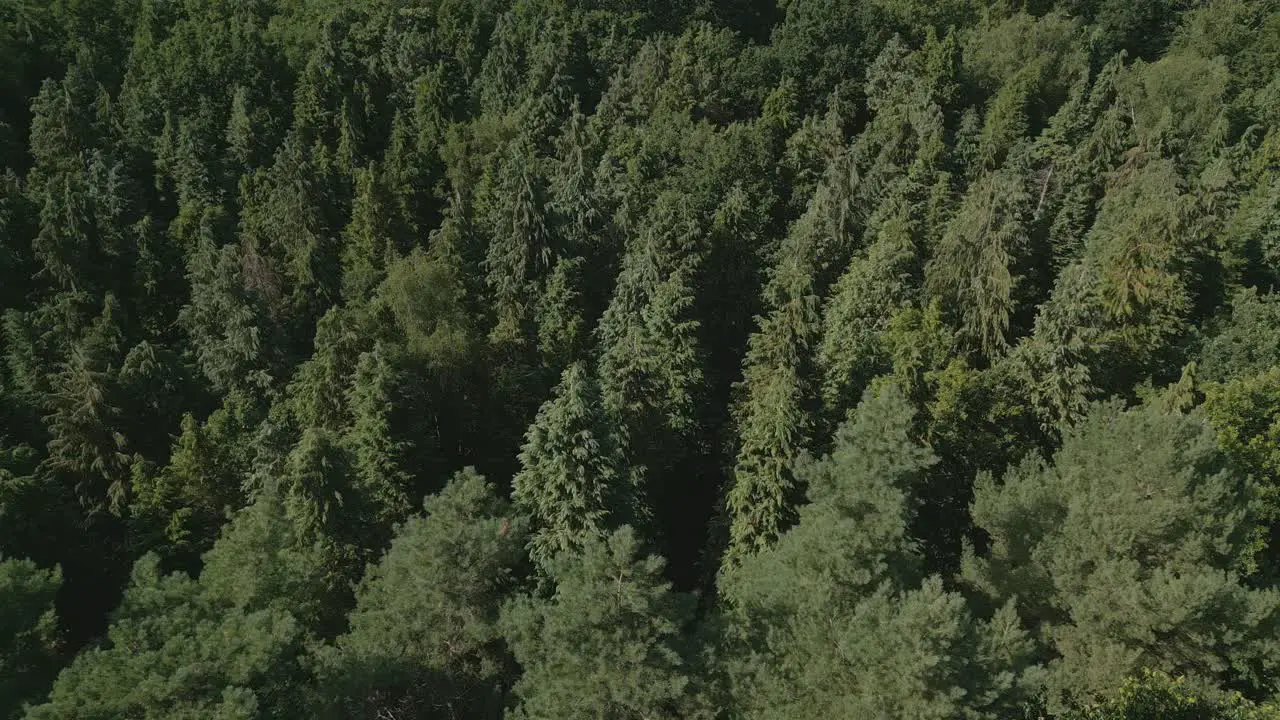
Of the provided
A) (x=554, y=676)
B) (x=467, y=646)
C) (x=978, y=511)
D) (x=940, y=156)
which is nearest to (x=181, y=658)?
(x=467, y=646)

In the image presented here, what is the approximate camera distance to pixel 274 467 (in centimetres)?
3562

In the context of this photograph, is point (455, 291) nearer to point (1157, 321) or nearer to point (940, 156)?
point (940, 156)

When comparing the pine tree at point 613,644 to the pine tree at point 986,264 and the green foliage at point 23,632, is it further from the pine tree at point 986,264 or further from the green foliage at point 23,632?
the pine tree at point 986,264

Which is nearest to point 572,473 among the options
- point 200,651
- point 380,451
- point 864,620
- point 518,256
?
point 380,451

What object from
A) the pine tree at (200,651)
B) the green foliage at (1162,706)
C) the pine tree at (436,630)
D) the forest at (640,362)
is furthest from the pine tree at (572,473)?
the green foliage at (1162,706)

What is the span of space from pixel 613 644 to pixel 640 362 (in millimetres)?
17885

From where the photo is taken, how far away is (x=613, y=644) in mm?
19562

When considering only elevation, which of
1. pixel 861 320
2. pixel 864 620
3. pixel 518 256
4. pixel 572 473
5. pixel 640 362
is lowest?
pixel 572 473

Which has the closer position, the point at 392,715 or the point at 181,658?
the point at 181,658

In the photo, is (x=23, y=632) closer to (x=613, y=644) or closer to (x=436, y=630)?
(x=436, y=630)

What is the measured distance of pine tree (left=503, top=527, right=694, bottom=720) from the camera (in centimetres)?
1939

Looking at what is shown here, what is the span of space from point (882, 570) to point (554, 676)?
8.79 meters

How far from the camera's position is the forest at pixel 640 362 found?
2111 centimetres

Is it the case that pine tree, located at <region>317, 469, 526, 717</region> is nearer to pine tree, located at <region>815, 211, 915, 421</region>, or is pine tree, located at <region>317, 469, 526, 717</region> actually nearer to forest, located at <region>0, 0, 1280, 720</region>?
forest, located at <region>0, 0, 1280, 720</region>
